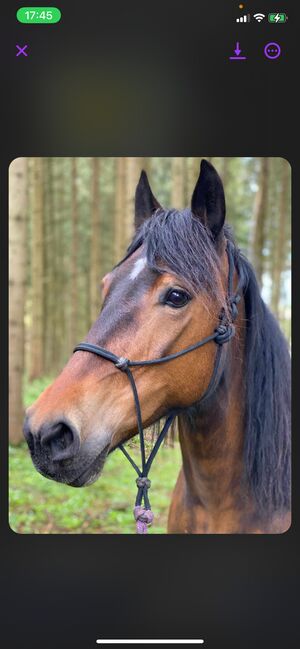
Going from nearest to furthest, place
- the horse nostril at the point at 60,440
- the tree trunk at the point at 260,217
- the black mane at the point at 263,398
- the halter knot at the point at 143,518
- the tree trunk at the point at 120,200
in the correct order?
the horse nostril at the point at 60,440
the halter knot at the point at 143,518
the black mane at the point at 263,398
the tree trunk at the point at 260,217
the tree trunk at the point at 120,200

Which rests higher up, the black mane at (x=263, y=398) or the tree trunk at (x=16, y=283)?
the tree trunk at (x=16, y=283)

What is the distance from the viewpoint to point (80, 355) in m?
1.64

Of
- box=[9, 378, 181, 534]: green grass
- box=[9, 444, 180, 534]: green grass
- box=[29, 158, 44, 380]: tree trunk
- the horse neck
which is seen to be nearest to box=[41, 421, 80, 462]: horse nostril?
the horse neck

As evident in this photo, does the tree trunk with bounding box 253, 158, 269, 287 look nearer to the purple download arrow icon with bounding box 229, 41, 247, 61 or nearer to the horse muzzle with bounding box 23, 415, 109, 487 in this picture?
the purple download arrow icon with bounding box 229, 41, 247, 61

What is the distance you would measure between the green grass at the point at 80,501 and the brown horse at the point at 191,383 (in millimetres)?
1713

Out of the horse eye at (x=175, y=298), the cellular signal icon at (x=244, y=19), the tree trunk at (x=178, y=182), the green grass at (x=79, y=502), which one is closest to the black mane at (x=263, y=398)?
the horse eye at (x=175, y=298)

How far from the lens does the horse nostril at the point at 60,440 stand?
1481mm

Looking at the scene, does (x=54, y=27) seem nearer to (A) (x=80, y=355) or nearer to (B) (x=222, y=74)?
(B) (x=222, y=74)

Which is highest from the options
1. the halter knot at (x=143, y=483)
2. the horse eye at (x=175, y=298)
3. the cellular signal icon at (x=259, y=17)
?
the cellular signal icon at (x=259, y=17)

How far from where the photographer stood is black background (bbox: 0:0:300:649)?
1.70 metres

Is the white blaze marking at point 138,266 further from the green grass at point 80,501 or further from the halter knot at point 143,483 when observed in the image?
the green grass at point 80,501

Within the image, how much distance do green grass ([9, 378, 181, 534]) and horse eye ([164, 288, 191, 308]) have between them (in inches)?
88.4

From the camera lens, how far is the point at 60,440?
5.02ft
